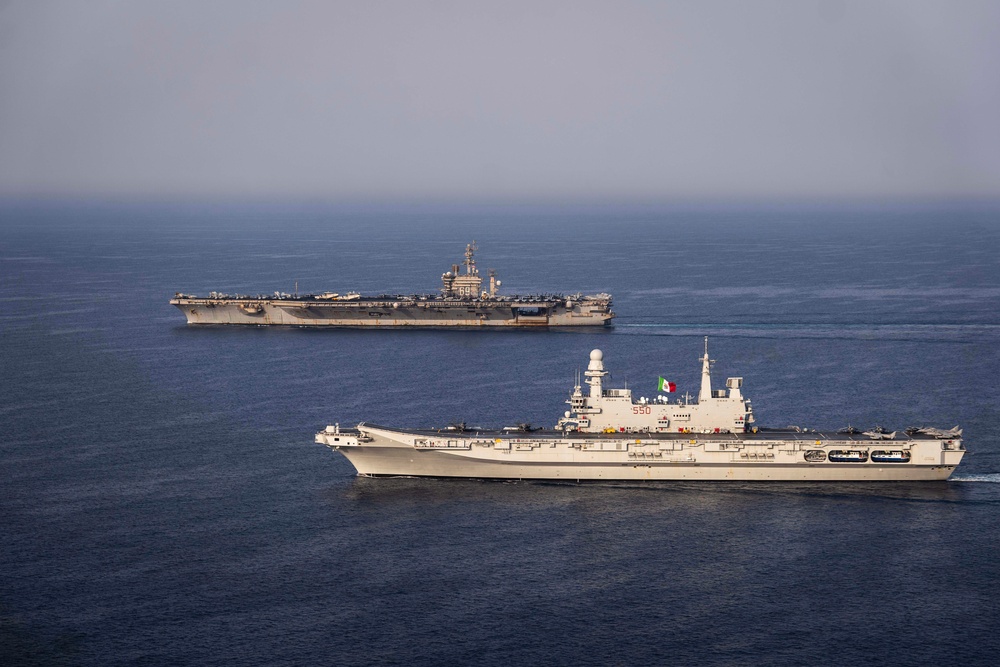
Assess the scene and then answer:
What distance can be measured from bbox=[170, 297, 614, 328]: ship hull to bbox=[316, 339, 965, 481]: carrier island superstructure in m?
43.1

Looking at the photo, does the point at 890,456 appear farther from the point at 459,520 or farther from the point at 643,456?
the point at 459,520

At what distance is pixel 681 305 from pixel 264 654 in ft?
236

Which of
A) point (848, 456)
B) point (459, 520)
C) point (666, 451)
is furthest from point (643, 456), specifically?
point (459, 520)

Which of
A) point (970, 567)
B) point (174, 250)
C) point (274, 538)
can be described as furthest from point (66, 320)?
point (174, 250)

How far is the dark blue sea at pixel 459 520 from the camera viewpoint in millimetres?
35500

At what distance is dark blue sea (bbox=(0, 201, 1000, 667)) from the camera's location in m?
35.5

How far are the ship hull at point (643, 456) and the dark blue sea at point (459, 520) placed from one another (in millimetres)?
831

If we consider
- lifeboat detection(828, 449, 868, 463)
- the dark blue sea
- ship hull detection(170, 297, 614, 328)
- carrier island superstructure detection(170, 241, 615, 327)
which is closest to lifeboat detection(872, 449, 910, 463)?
lifeboat detection(828, 449, 868, 463)

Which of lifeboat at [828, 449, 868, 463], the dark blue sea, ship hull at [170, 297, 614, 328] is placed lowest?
the dark blue sea

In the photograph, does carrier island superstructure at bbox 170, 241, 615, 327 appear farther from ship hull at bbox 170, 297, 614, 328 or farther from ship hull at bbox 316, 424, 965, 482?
ship hull at bbox 316, 424, 965, 482

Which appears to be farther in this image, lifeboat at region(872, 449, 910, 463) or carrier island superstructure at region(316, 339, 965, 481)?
carrier island superstructure at region(316, 339, 965, 481)

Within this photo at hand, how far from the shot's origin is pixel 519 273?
132375mm

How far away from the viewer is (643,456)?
50.1 m

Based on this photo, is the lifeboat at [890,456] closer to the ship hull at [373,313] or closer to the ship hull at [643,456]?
the ship hull at [643,456]
